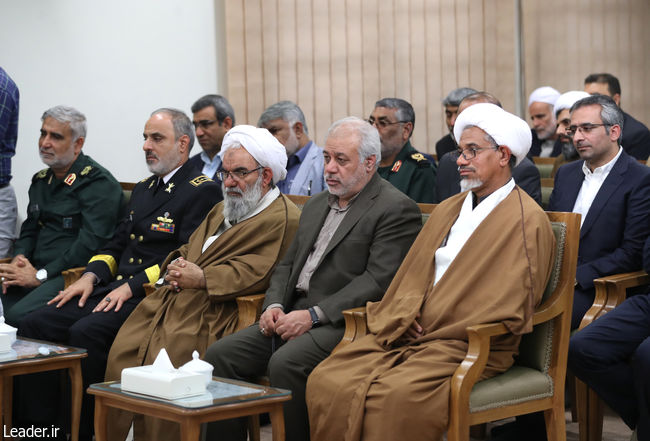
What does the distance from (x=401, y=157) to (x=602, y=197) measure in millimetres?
1548

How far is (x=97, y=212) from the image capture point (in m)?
5.35

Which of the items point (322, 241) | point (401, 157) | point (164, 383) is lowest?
point (164, 383)

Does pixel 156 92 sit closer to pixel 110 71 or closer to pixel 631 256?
pixel 110 71

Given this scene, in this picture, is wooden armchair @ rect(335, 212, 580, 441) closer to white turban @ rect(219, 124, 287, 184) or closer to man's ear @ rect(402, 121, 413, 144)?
white turban @ rect(219, 124, 287, 184)

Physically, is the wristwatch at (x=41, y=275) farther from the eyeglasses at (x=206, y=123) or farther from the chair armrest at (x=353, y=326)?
the chair armrest at (x=353, y=326)

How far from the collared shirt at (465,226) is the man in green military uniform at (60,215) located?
93.8 inches

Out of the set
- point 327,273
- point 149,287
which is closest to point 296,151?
point 149,287

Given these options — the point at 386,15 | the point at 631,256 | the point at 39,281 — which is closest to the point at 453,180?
the point at 631,256

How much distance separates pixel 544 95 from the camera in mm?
7484

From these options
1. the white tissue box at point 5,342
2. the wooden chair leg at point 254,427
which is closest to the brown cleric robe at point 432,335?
the wooden chair leg at point 254,427

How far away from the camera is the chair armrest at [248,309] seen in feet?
14.0

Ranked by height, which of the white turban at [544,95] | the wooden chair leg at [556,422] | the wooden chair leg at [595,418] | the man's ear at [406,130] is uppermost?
the white turban at [544,95]

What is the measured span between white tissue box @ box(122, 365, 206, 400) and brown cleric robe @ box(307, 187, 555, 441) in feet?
1.83

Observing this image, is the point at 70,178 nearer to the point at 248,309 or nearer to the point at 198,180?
the point at 198,180
